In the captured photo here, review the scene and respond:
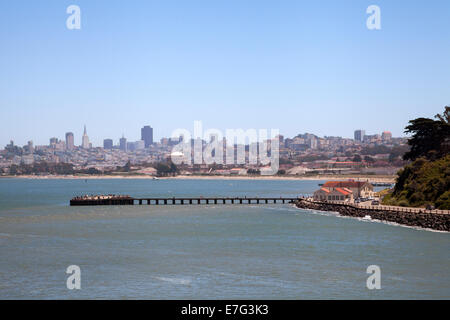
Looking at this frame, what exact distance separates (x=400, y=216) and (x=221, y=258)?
2913 centimetres

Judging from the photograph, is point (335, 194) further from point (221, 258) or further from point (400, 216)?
point (221, 258)

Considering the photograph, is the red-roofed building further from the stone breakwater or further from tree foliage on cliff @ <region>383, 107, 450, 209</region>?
tree foliage on cliff @ <region>383, 107, 450, 209</region>

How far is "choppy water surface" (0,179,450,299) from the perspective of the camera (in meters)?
36.2

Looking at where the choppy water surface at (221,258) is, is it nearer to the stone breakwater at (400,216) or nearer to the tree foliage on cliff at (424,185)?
the stone breakwater at (400,216)

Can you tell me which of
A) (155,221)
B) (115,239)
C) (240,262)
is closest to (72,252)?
(115,239)

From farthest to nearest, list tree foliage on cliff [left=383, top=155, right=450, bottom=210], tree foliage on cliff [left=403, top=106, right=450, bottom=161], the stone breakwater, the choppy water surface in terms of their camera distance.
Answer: tree foliage on cliff [left=403, top=106, right=450, bottom=161]
tree foliage on cliff [left=383, top=155, right=450, bottom=210]
the stone breakwater
the choppy water surface

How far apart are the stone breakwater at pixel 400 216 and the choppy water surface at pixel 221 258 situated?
2136 millimetres

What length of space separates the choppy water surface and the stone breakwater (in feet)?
7.01

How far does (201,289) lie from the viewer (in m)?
36.3

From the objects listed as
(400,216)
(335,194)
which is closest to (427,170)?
(400,216)

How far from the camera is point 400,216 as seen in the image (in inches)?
2729

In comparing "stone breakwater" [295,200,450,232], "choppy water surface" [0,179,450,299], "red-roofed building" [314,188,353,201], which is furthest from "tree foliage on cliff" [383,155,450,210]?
"red-roofed building" [314,188,353,201]
